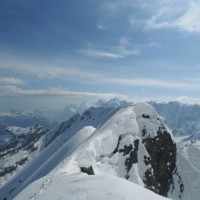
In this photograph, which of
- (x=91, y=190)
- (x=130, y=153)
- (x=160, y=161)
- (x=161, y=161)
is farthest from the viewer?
(x=161, y=161)

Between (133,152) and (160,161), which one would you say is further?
(160,161)

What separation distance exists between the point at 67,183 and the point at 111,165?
3962 cm

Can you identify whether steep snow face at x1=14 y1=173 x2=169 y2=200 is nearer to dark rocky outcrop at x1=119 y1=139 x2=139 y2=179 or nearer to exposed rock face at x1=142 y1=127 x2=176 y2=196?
dark rocky outcrop at x1=119 y1=139 x2=139 y2=179

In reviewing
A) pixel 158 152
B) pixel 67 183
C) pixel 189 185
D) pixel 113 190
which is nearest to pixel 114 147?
pixel 158 152

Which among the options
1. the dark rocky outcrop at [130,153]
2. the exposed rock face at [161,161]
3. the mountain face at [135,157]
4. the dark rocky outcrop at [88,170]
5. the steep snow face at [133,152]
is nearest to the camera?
the dark rocky outcrop at [88,170]

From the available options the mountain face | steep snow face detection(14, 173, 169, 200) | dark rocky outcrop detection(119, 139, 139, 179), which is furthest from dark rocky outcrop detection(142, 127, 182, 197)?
steep snow face detection(14, 173, 169, 200)

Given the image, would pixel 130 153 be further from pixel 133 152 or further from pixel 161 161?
pixel 161 161

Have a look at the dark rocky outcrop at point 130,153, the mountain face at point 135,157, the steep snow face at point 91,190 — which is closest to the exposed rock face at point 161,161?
the mountain face at point 135,157

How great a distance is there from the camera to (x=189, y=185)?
102m

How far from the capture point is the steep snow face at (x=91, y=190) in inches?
1245

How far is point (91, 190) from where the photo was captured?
34.9 m

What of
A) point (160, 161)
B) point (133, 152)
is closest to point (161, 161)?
point (160, 161)

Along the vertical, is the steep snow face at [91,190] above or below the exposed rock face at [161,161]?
above

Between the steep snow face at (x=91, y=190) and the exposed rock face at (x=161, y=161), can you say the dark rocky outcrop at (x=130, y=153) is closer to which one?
the exposed rock face at (x=161, y=161)
